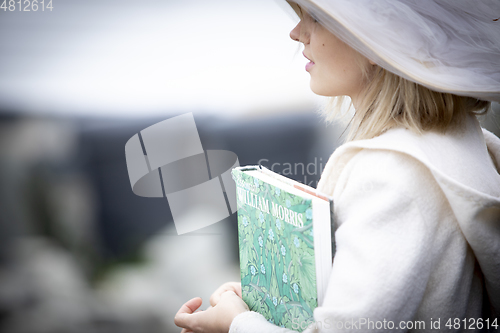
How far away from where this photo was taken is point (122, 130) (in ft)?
2.95

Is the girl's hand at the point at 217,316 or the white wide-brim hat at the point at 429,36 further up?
the white wide-brim hat at the point at 429,36

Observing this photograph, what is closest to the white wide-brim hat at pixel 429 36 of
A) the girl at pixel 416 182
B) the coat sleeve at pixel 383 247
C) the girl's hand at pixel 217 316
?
the girl at pixel 416 182

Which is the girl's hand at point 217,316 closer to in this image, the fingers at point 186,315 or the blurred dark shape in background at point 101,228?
the fingers at point 186,315

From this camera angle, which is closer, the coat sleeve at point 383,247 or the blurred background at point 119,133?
the coat sleeve at point 383,247

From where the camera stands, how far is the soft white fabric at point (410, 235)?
34 centimetres

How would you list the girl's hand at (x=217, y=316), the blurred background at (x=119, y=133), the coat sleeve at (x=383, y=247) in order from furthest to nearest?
the blurred background at (x=119, y=133)
the girl's hand at (x=217, y=316)
the coat sleeve at (x=383, y=247)

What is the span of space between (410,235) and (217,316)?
0.97ft

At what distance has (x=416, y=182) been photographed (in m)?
0.37

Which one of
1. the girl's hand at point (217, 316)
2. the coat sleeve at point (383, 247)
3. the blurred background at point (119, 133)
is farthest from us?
the blurred background at point (119, 133)

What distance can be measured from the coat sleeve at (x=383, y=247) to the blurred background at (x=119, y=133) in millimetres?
599

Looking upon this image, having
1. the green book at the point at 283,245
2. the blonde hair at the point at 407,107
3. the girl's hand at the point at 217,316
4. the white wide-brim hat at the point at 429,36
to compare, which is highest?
the white wide-brim hat at the point at 429,36

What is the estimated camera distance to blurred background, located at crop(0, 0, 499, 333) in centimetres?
86

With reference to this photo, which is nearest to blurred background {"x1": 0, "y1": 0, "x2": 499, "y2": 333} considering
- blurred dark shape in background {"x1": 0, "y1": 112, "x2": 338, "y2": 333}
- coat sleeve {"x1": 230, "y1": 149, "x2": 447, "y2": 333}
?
blurred dark shape in background {"x1": 0, "y1": 112, "x2": 338, "y2": 333}

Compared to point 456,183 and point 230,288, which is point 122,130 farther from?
point 456,183
